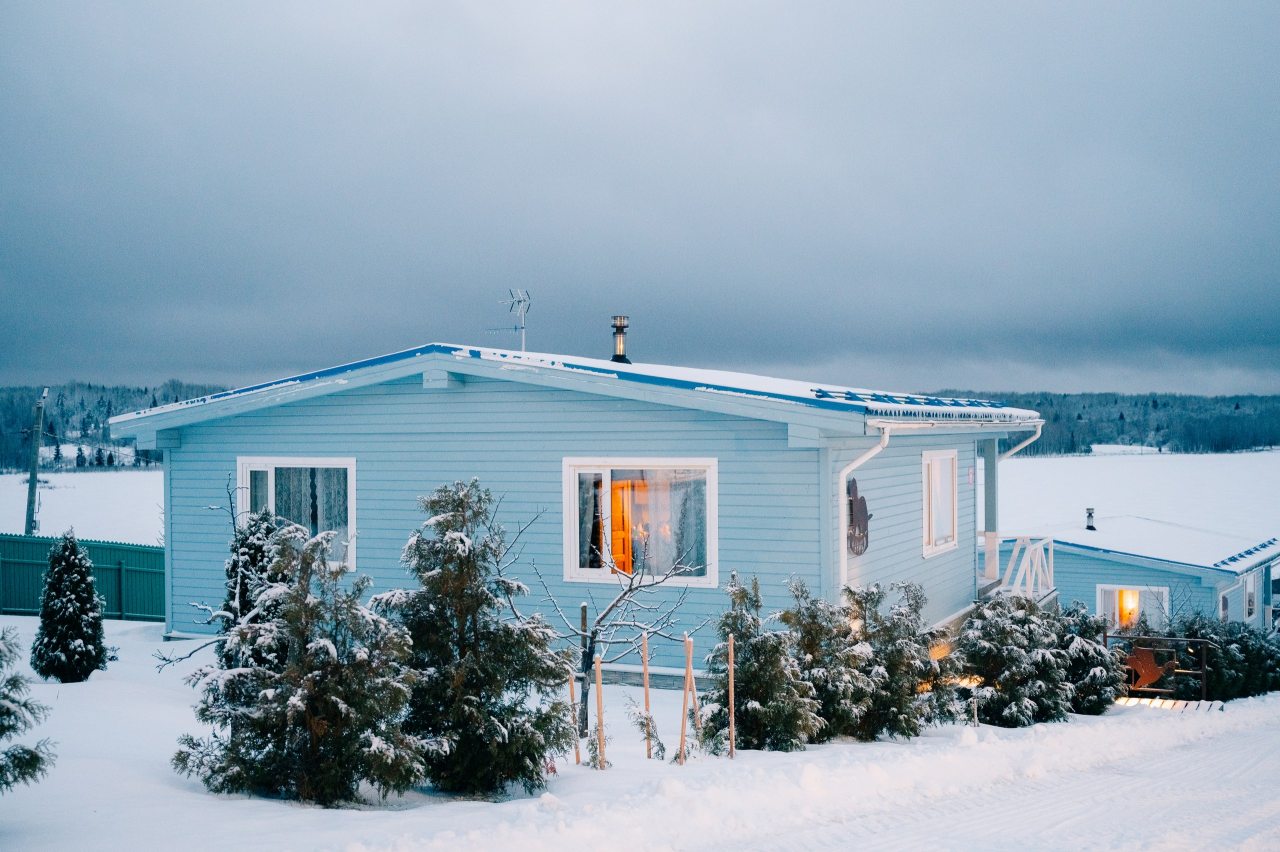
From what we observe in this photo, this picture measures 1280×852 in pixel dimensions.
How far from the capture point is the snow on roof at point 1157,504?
76.2 feet

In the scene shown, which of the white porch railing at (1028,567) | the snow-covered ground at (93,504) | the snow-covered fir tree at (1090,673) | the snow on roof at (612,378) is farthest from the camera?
the snow-covered ground at (93,504)

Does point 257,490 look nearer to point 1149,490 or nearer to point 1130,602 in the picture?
point 1130,602

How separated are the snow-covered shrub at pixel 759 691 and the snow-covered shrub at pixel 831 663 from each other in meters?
0.29

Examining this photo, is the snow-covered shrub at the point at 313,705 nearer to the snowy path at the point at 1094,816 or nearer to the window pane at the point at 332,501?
the snowy path at the point at 1094,816

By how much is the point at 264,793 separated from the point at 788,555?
559cm

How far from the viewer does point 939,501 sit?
14.5 metres

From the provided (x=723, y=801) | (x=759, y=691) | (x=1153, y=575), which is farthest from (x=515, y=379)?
(x=1153, y=575)

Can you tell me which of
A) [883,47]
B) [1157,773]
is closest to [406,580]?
[1157,773]

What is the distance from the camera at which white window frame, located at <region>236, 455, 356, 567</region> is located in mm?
12031

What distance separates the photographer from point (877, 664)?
9.23 metres

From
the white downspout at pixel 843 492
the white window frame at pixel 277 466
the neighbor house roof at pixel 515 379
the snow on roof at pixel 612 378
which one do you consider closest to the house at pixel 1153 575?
the snow on roof at pixel 612 378

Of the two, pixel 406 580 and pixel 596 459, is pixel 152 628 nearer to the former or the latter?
pixel 406 580

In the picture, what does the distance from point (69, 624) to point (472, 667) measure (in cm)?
636

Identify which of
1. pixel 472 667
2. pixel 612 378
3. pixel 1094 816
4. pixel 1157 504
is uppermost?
pixel 612 378
